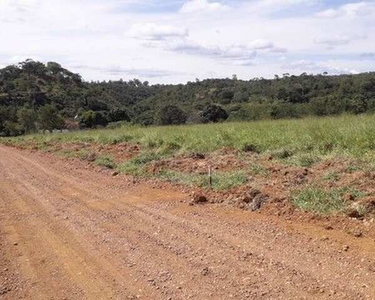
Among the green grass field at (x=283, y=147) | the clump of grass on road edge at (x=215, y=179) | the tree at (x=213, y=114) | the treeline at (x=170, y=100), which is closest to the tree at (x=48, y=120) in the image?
the treeline at (x=170, y=100)

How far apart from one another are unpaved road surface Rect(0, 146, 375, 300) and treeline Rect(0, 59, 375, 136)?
13143 millimetres

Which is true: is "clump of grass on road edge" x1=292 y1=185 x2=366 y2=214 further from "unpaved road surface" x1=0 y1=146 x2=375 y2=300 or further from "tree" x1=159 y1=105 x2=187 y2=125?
"tree" x1=159 y1=105 x2=187 y2=125

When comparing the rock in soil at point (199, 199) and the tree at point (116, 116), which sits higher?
the rock in soil at point (199, 199)

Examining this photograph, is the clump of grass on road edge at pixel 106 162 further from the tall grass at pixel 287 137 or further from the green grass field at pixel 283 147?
the tall grass at pixel 287 137

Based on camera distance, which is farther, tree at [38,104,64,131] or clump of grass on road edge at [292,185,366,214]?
tree at [38,104,64,131]

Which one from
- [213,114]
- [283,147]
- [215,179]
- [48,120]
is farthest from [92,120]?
[215,179]

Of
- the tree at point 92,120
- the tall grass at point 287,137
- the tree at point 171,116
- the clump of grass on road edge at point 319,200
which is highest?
the tall grass at point 287,137

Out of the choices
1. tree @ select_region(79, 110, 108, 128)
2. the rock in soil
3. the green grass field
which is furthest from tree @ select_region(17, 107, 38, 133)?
the rock in soil

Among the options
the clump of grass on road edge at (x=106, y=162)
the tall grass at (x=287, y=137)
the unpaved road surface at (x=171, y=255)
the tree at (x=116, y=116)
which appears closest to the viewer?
the unpaved road surface at (x=171, y=255)

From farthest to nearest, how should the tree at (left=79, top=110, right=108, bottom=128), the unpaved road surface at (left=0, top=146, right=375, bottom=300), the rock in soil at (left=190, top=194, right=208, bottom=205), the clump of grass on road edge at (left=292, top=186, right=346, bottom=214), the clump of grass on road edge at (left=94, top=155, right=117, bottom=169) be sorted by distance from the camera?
the tree at (left=79, top=110, right=108, bottom=128) → the clump of grass on road edge at (left=94, top=155, right=117, bottom=169) → the rock in soil at (left=190, top=194, right=208, bottom=205) → the clump of grass on road edge at (left=292, top=186, right=346, bottom=214) → the unpaved road surface at (left=0, top=146, right=375, bottom=300)

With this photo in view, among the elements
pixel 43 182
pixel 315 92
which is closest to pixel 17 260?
pixel 43 182

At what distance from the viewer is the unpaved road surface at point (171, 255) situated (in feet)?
14.4

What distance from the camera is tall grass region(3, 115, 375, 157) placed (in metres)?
10.3

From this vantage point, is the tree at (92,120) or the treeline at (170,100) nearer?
the treeline at (170,100)
